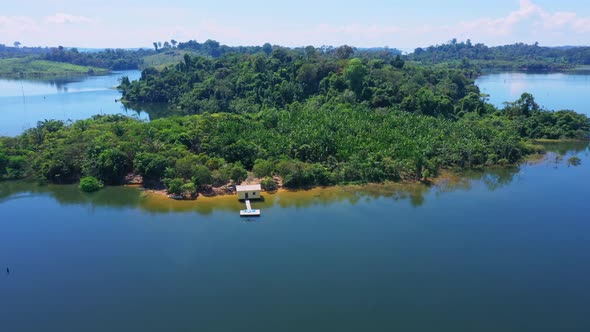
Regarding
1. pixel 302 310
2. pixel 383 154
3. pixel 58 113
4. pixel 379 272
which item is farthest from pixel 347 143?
pixel 58 113

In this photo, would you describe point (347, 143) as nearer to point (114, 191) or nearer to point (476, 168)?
point (476, 168)

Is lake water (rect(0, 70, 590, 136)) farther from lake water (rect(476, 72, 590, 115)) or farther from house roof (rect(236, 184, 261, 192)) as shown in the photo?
house roof (rect(236, 184, 261, 192))

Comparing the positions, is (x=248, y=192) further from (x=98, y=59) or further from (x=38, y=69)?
(x=98, y=59)

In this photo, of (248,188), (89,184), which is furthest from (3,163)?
(248,188)

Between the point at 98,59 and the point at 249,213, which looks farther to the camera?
the point at 98,59


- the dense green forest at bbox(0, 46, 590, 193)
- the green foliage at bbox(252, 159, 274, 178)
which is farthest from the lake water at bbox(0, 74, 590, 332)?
the green foliage at bbox(252, 159, 274, 178)

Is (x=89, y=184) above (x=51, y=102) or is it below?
below

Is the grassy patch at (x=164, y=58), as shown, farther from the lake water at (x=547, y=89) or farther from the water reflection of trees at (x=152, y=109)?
the lake water at (x=547, y=89)
